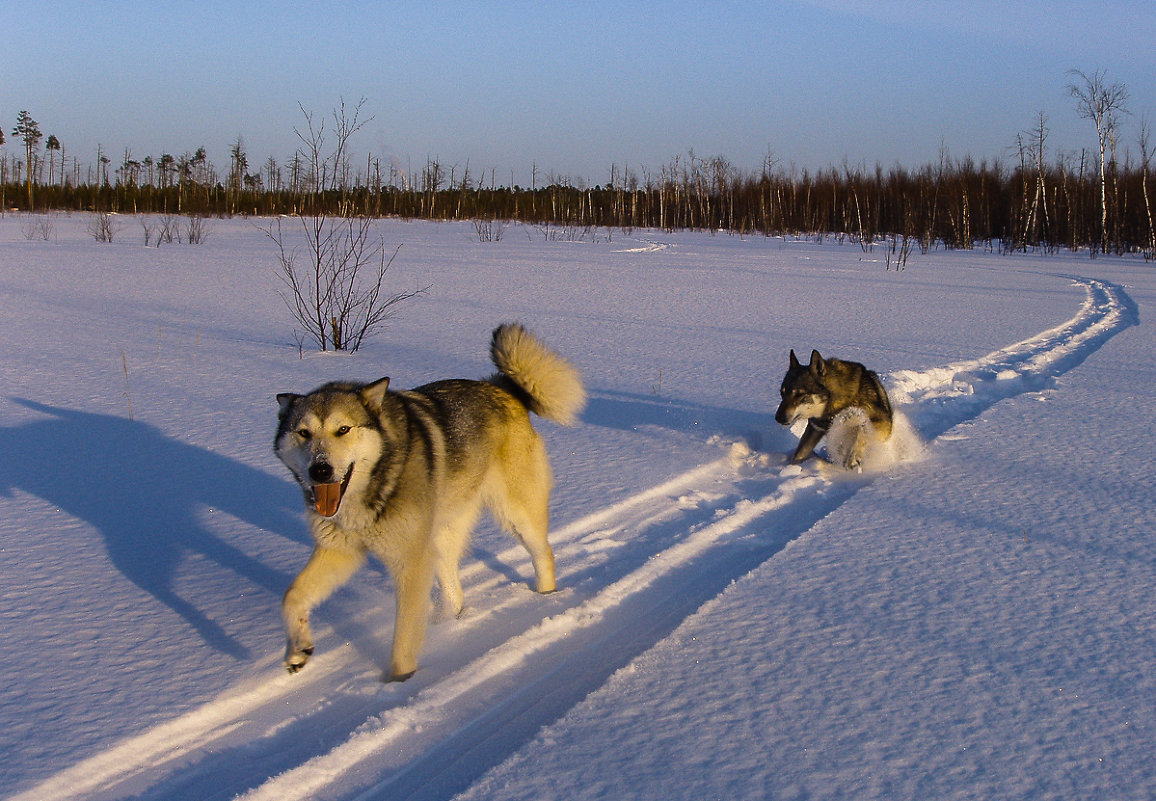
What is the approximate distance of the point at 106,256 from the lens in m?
17.9

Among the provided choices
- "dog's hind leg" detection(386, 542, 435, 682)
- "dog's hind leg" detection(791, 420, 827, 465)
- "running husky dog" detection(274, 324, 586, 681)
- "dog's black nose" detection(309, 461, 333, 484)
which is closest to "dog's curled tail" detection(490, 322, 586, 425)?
"running husky dog" detection(274, 324, 586, 681)

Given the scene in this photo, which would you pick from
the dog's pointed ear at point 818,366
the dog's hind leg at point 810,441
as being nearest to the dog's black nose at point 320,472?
the dog's hind leg at point 810,441

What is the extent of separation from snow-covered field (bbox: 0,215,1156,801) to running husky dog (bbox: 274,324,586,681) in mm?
239

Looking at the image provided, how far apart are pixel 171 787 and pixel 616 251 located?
23334 millimetres

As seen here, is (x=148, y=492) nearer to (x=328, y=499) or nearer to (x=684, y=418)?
(x=328, y=499)

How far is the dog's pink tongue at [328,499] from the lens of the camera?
2932 mm

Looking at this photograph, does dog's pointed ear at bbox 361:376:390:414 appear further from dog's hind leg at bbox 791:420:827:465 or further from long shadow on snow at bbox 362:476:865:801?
dog's hind leg at bbox 791:420:827:465

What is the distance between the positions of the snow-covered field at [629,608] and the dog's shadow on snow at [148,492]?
1.0 inches

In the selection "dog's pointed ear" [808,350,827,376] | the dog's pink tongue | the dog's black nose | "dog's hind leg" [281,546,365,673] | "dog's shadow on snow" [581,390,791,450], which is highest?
"dog's pointed ear" [808,350,827,376]

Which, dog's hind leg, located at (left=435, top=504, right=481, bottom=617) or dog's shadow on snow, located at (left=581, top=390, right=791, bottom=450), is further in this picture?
dog's shadow on snow, located at (left=581, top=390, right=791, bottom=450)

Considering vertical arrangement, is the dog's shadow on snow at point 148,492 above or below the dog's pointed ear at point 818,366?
below

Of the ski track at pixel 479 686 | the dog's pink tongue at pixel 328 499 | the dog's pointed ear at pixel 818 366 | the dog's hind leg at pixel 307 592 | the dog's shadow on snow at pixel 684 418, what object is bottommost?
the ski track at pixel 479 686

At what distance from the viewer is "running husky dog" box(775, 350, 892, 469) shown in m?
5.90

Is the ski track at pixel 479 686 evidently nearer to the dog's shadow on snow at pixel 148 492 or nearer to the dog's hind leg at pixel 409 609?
the dog's hind leg at pixel 409 609
